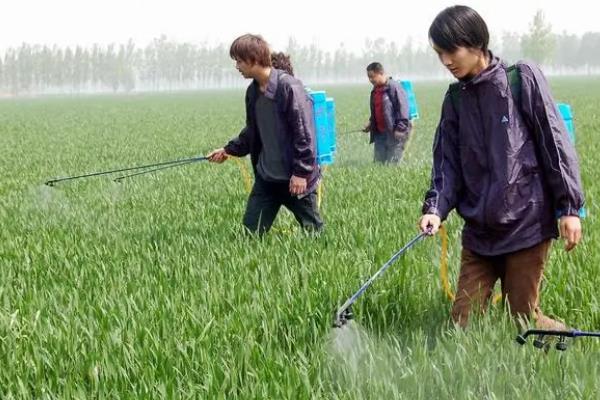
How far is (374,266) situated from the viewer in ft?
14.2

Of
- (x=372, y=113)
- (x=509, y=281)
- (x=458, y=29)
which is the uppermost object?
(x=458, y=29)

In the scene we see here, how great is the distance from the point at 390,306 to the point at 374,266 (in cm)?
72

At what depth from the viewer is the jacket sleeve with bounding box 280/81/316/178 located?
191 inches

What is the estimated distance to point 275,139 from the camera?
16.4ft

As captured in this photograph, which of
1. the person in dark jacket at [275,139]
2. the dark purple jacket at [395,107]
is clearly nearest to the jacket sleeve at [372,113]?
the dark purple jacket at [395,107]

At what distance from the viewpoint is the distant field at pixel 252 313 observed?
2.61 m

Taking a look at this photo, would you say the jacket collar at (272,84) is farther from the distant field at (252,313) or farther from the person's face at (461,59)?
the person's face at (461,59)

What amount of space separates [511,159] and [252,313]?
145 cm

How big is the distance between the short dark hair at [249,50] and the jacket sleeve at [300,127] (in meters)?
0.28

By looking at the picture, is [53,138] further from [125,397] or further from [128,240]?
[125,397]

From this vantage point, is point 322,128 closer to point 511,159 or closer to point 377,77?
point 511,159

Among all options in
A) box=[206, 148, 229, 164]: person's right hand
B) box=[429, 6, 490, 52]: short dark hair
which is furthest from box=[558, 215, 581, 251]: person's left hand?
box=[206, 148, 229, 164]: person's right hand

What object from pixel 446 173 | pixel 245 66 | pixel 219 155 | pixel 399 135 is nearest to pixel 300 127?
pixel 245 66

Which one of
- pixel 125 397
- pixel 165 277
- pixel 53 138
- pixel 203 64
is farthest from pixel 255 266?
pixel 203 64
